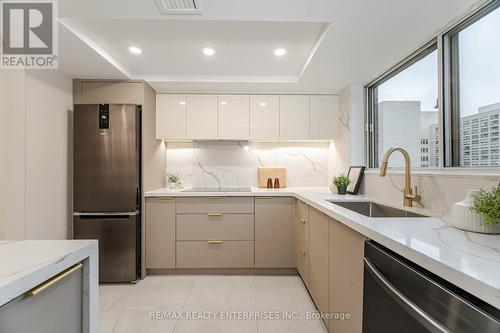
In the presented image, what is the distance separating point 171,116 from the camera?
292cm

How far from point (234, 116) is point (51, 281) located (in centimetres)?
246

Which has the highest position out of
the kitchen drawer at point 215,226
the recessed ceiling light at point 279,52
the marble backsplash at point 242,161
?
the recessed ceiling light at point 279,52

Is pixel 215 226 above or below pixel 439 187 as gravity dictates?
below

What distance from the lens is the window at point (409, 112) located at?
1.79 meters

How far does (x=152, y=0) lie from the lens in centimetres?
134

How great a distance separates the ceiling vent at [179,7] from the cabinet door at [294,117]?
68.0 inches

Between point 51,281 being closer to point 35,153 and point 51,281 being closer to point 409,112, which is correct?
point 35,153

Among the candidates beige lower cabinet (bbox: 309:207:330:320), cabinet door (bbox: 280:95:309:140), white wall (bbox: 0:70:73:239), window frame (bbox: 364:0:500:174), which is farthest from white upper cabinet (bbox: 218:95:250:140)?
window frame (bbox: 364:0:500:174)

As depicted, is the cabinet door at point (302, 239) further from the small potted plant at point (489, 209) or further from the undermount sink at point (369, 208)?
the small potted plant at point (489, 209)

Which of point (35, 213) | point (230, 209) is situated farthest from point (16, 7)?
point (230, 209)

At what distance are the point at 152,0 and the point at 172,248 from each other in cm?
226

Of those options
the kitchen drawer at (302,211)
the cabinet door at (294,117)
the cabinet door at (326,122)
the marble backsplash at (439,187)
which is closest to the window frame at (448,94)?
the marble backsplash at (439,187)

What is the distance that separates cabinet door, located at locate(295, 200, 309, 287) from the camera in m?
2.18

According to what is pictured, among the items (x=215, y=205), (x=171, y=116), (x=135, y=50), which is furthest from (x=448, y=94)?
(x=171, y=116)
